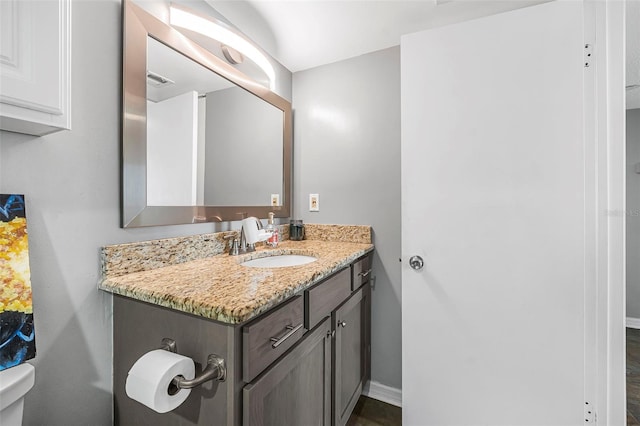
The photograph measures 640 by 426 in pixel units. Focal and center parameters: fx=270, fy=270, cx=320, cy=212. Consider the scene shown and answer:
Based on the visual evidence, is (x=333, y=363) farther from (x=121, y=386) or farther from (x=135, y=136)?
(x=135, y=136)

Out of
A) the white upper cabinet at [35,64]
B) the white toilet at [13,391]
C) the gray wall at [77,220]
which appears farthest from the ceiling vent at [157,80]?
the white toilet at [13,391]

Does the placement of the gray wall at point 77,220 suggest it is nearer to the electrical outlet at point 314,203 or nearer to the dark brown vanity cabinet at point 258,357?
the dark brown vanity cabinet at point 258,357

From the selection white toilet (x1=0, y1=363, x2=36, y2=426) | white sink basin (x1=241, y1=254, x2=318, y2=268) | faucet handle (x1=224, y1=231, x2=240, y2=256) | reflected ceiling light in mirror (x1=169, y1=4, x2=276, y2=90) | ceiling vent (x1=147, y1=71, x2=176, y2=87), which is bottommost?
white toilet (x1=0, y1=363, x2=36, y2=426)

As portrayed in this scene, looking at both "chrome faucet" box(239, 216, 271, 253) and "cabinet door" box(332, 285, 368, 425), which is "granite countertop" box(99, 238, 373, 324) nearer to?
"chrome faucet" box(239, 216, 271, 253)

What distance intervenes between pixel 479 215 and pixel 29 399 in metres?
1.74

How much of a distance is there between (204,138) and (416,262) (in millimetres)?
1237

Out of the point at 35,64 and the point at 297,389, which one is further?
the point at 297,389

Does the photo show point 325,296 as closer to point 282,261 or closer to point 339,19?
point 282,261

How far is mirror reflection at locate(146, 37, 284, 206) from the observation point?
108 cm

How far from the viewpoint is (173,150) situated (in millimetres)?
1153

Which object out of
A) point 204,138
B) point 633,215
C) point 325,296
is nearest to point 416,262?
point 325,296

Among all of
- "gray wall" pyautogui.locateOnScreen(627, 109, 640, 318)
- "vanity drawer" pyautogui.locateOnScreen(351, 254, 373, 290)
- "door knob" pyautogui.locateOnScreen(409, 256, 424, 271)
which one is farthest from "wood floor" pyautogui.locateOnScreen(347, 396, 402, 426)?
"gray wall" pyautogui.locateOnScreen(627, 109, 640, 318)

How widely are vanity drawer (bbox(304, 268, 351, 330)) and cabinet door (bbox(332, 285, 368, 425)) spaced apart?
0.20 ft

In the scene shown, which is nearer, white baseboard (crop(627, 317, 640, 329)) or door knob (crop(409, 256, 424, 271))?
white baseboard (crop(627, 317, 640, 329))
